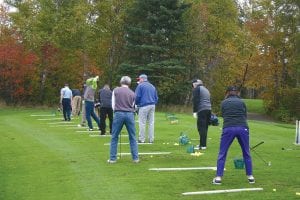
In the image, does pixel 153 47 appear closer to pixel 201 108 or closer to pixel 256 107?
pixel 256 107

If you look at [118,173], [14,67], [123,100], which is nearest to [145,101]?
[123,100]

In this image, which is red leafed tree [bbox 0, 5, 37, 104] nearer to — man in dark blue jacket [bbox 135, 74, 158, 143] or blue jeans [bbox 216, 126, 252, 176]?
man in dark blue jacket [bbox 135, 74, 158, 143]

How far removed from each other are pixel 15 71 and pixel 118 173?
3062cm

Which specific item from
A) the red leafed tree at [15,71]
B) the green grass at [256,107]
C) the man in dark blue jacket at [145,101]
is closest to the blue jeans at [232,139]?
the man in dark blue jacket at [145,101]

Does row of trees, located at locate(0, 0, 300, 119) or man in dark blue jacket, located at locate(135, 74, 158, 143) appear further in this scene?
row of trees, located at locate(0, 0, 300, 119)

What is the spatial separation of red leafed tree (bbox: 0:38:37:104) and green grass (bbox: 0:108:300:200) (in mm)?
23046

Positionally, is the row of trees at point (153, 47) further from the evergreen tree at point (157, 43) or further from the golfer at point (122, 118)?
the golfer at point (122, 118)

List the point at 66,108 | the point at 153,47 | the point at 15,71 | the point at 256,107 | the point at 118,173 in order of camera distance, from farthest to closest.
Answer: the point at 256,107 < the point at 153,47 < the point at 15,71 < the point at 66,108 < the point at 118,173

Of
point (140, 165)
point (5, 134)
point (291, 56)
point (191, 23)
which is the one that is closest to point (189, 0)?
point (191, 23)

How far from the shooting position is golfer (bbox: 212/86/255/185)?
955 cm

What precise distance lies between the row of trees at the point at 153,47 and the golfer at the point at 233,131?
31.3 meters

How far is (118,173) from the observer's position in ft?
35.0

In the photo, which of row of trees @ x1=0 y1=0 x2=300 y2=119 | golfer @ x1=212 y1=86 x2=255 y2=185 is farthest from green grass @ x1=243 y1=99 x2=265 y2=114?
golfer @ x1=212 y1=86 x2=255 y2=185

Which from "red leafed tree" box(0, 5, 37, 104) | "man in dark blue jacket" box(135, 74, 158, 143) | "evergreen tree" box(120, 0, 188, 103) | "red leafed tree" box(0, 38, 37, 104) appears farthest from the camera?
"evergreen tree" box(120, 0, 188, 103)
